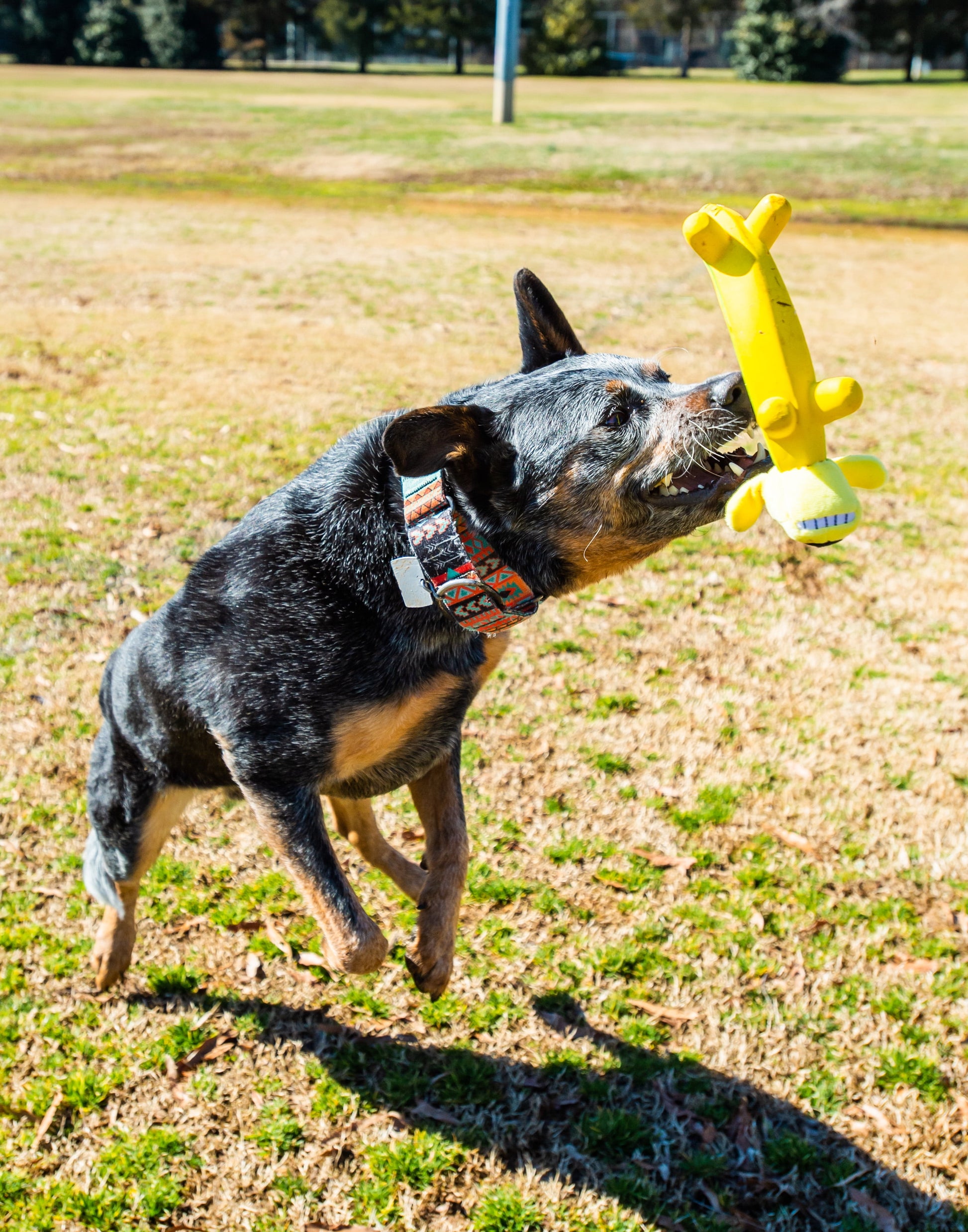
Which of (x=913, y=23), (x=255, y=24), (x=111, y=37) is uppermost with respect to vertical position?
(x=913, y=23)

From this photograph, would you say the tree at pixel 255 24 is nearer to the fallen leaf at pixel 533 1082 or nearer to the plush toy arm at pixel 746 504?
the plush toy arm at pixel 746 504

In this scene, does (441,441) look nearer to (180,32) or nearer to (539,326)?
(539,326)

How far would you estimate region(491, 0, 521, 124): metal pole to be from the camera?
27.0 meters

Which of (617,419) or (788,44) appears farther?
(788,44)

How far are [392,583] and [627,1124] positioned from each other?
1.78m

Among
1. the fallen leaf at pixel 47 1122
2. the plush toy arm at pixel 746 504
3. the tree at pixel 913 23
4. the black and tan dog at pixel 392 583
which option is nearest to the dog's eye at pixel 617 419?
the black and tan dog at pixel 392 583

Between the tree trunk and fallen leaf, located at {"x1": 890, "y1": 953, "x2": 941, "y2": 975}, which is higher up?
the tree trunk

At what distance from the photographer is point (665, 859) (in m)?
4.45

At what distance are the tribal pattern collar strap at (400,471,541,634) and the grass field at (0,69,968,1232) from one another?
1504 millimetres

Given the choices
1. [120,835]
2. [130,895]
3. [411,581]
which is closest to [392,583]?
[411,581]

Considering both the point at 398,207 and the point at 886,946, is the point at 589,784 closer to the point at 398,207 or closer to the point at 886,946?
the point at 886,946

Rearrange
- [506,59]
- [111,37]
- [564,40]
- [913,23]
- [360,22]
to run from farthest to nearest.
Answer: [360,22] → [913,23] → [564,40] → [111,37] → [506,59]

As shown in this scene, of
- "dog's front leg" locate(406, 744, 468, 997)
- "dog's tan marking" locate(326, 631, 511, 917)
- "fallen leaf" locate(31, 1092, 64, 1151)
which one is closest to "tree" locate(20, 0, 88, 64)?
"dog's tan marking" locate(326, 631, 511, 917)

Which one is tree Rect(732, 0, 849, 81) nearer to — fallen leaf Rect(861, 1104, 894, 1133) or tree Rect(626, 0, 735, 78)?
tree Rect(626, 0, 735, 78)
